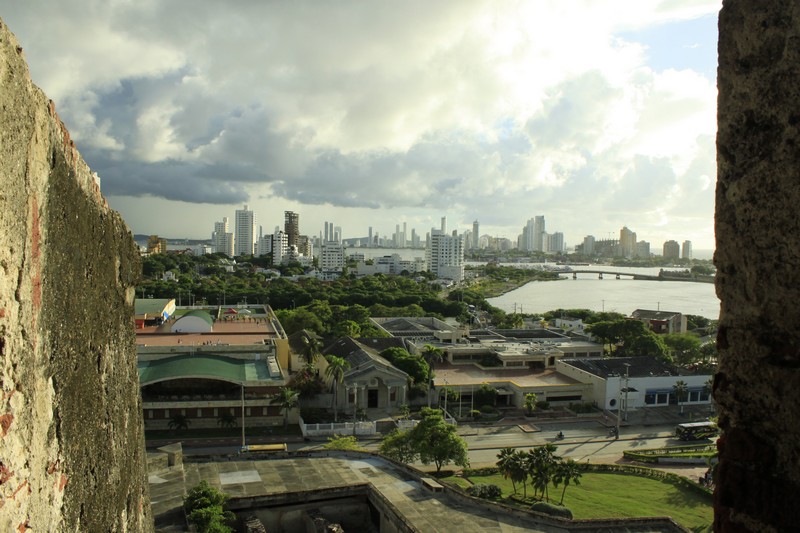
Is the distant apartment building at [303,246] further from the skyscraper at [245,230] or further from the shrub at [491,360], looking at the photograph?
the shrub at [491,360]

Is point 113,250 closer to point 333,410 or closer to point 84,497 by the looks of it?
point 84,497

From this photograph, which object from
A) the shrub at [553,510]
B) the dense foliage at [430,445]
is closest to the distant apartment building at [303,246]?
the dense foliage at [430,445]

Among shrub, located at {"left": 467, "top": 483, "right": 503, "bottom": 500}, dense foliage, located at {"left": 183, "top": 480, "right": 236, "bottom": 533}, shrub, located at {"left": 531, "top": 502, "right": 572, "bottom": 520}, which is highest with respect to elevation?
dense foliage, located at {"left": 183, "top": 480, "right": 236, "bottom": 533}

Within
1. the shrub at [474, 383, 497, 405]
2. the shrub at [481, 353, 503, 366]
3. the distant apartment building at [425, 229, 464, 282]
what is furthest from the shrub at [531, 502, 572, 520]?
the distant apartment building at [425, 229, 464, 282]

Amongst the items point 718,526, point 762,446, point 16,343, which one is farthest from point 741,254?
point 16,343

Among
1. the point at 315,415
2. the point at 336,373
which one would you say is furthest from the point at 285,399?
the point at 336,373

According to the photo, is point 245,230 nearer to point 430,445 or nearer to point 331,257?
point 331,257

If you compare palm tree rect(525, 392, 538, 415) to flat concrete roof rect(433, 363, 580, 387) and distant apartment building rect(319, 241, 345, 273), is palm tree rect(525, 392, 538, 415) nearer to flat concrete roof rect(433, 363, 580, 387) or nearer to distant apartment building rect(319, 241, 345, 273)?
flat concrete roof rect(433, 363, 580, 387)
